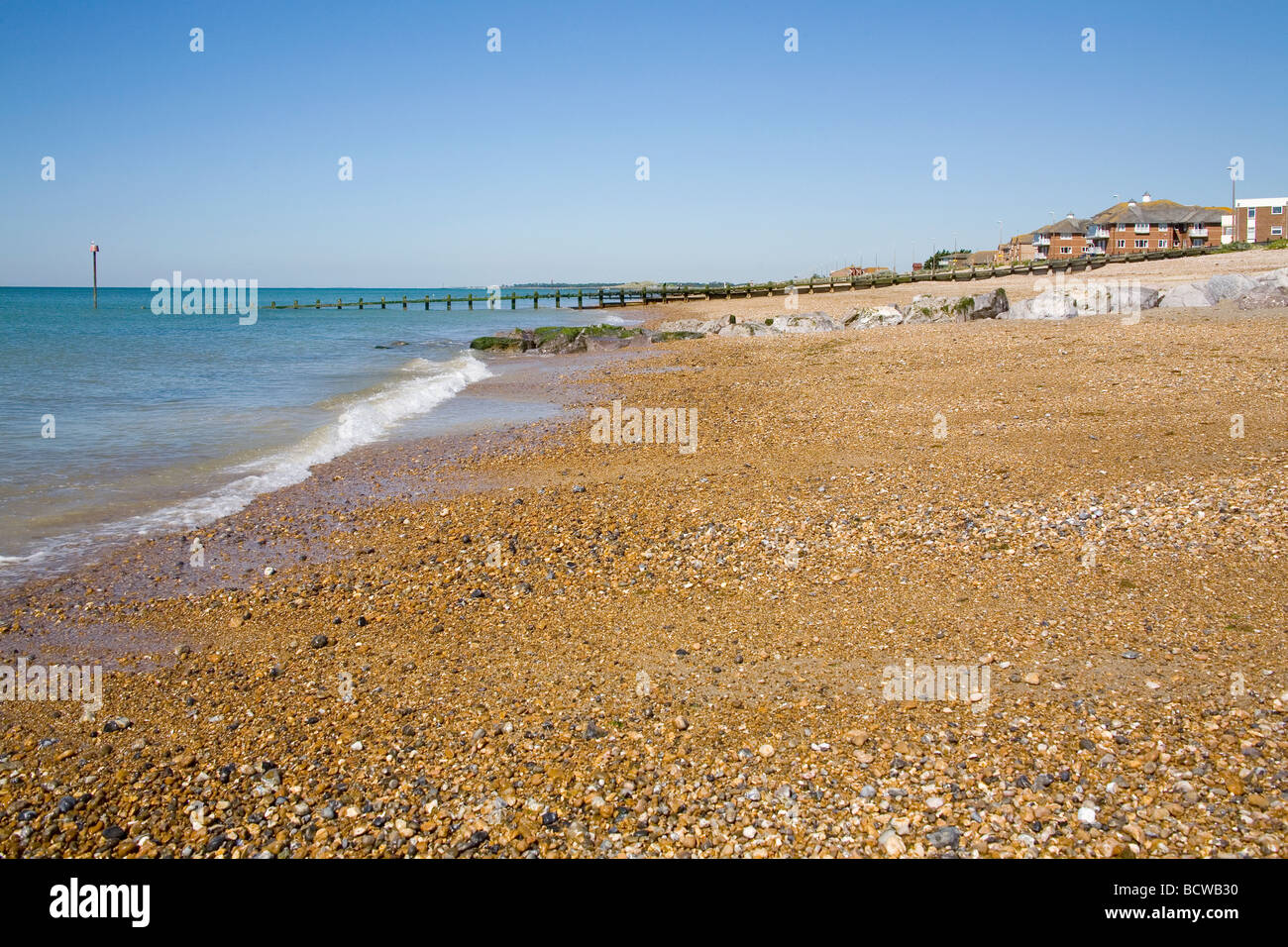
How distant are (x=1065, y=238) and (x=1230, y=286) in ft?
251

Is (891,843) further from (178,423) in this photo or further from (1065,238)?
(1065,238)

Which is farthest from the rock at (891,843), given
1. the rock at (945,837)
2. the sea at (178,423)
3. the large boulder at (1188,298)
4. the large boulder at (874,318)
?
the large boulder at (874,318)

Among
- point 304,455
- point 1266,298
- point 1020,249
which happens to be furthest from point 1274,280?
point 1020,249

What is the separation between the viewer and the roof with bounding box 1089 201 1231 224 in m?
84.3

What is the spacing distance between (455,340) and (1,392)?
25.1m

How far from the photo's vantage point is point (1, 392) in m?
24.3

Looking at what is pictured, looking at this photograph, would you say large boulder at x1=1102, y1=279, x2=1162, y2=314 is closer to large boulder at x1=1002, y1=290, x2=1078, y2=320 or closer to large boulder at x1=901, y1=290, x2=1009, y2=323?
Result: large boulder at x1=1002, y1=290, x2=1078, y2=320

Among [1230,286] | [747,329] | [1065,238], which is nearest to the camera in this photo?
[1230,286]

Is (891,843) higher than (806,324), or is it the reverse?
(806,324)

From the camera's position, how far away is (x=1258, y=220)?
275 feet

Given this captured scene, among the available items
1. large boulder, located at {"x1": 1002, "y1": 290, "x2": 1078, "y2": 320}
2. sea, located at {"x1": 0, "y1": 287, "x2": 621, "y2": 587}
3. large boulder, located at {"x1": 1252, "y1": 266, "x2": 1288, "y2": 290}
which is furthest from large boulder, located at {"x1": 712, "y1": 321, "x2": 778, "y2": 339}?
large boulder, located at {"x1": 1252, "y1": 266, "x2": 1288, "y2": 290}

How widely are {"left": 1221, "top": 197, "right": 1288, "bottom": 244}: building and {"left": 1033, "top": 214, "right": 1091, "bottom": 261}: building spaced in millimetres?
13080

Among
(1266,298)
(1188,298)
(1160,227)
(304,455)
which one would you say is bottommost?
(304,455)

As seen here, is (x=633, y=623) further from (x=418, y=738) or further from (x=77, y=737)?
(x=77, y=737)
